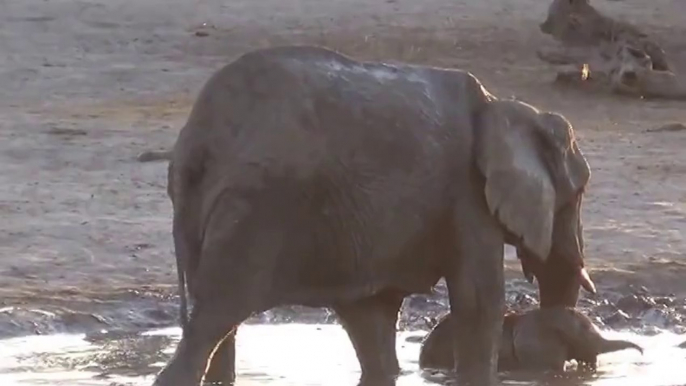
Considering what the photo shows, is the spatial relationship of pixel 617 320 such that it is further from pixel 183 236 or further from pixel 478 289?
pixel 183 236

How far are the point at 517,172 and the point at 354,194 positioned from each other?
2.16 ft

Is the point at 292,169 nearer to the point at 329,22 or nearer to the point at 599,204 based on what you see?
the point at 599,204

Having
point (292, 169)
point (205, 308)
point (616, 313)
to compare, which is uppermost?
point (292, 169)

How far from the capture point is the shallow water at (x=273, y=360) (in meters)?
7.07

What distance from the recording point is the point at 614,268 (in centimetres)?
939

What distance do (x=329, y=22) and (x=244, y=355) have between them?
1227 centimetres

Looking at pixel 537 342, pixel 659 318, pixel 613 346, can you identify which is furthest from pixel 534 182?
pixel 659 318

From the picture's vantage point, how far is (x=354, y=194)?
19.5 feet

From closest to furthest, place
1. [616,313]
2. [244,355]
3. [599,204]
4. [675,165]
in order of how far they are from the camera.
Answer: [244,355], [616,313], [599,204], [675,165]

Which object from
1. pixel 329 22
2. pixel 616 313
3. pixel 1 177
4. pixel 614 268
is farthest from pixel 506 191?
pixel 329 22

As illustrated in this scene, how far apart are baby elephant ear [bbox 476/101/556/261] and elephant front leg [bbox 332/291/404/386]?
51cm

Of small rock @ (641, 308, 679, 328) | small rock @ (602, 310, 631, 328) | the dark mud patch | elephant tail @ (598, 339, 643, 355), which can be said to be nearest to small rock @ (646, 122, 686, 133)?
small rock @ (641, 308, 679, 328)

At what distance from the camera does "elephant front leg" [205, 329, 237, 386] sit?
6430mm

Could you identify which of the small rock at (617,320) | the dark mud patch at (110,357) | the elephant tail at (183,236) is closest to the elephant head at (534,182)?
the elephant tail at (183,236)
